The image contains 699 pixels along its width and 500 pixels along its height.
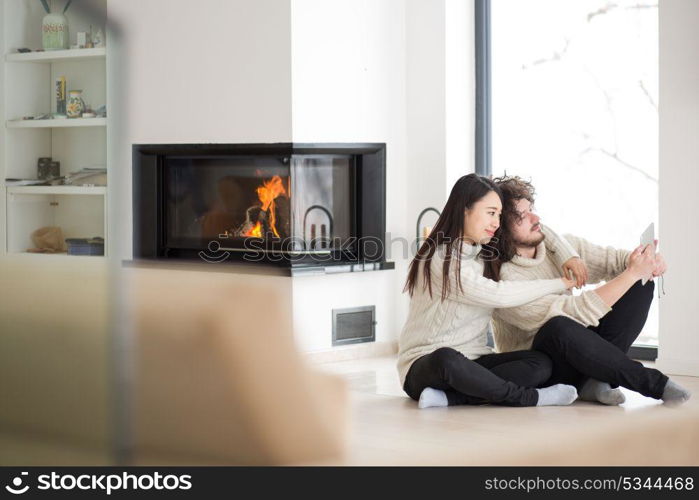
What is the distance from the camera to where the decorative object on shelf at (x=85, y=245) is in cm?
68

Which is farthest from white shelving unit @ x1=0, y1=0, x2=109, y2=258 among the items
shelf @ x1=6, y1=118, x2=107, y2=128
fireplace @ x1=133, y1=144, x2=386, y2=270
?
fireplace @ x1=133, y1=144, x2=386, y2=270

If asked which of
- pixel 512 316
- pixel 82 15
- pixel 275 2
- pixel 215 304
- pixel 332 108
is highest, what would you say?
pixel 275 2

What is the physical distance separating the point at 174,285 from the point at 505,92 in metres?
4.10

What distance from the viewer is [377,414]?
2939 millimetres

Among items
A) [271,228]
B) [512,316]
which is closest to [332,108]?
[271,228]

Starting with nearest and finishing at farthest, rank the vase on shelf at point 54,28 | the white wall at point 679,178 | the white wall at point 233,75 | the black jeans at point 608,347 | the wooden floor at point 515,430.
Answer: the vase on shelf at point 54,28 < the wooden floor at point 515,430 < the black jeans at point 608,347 < the white wall at point 679,178 < the white wall at point 233,75

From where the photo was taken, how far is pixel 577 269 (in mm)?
2959

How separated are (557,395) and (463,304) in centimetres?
38

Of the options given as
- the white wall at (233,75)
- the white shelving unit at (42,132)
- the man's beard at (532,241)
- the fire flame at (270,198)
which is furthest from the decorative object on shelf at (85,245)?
the fire flame at (270,198)

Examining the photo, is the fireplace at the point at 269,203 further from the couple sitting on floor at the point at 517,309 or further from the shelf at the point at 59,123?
the shelf at the point at 59,123

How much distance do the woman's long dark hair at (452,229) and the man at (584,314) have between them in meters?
0.11

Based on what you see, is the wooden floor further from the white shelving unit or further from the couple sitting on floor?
the white shelving unit

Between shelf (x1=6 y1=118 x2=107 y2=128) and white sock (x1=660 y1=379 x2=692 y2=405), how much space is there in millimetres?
2509
